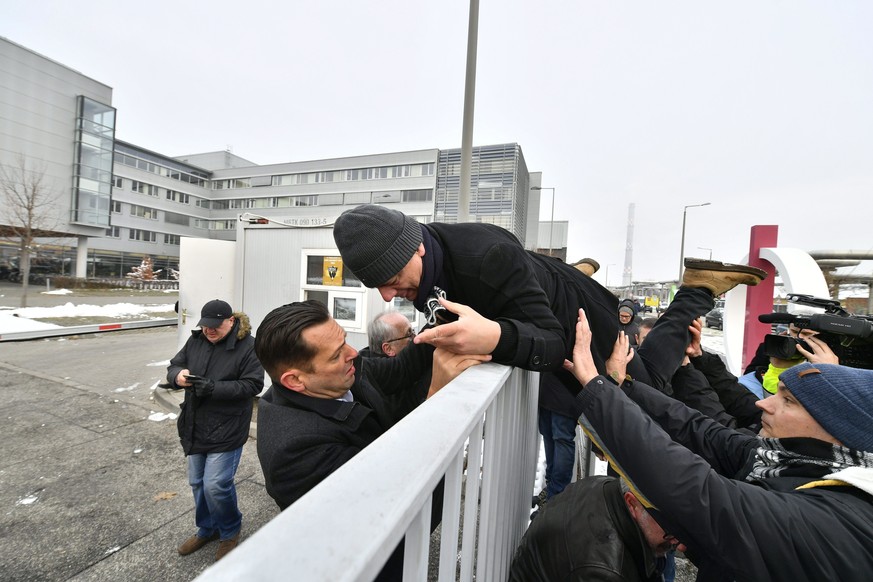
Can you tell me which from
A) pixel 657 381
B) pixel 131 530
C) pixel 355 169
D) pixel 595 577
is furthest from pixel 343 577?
pixel 355 169

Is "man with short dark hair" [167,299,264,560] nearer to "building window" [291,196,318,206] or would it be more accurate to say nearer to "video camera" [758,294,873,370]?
"video camera" [758,294,873,370]

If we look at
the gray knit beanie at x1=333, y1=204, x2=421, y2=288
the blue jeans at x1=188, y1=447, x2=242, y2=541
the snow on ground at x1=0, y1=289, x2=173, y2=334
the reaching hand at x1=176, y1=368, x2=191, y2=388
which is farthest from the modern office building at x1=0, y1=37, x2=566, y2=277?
the gray knit beanie at x1=333, y1=204, x2=421, y2=288

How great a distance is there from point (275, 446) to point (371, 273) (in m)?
0.70

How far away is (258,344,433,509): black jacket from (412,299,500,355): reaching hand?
57 cm

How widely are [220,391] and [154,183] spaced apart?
178 ft

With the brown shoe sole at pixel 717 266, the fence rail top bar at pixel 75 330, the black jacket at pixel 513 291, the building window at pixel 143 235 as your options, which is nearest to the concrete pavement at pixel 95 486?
the black jacket at pixel 513 291

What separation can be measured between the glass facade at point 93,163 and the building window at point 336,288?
36.0 m

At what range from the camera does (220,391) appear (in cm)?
331

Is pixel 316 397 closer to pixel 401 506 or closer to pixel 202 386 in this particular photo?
pixel 401 506

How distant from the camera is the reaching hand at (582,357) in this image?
1.47 metres

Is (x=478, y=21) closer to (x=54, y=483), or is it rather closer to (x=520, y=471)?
(x=520, y=471)

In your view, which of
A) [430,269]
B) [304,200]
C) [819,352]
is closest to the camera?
[430,269]

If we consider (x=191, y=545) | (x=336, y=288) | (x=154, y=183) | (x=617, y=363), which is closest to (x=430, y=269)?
(x=617, y=363)

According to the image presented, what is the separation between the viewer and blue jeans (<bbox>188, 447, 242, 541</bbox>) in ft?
10.6
